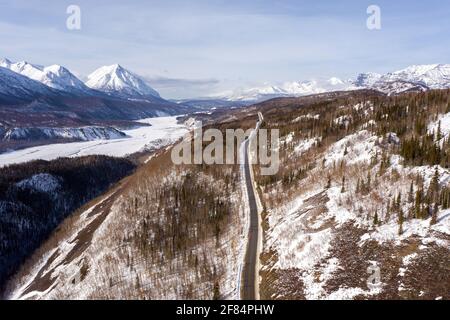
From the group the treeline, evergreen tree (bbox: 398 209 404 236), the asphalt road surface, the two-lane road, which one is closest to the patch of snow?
the treeline

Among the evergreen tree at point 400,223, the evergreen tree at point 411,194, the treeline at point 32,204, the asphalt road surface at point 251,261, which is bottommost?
the treeline at point 32,204

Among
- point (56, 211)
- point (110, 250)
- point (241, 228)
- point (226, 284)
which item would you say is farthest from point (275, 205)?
point (56, 211)

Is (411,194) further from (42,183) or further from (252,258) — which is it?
(42,183)

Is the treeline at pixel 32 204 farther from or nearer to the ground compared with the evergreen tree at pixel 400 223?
nearer to the ground

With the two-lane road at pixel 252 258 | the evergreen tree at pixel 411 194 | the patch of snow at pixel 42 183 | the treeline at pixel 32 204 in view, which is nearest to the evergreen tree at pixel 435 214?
the evergreen tree at pixel 411 194

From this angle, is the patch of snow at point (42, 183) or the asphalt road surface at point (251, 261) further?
the patch of snow at point (42, 183)

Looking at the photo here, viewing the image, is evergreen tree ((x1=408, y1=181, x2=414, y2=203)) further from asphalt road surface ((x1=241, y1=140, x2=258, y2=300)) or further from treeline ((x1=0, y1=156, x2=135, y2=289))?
treeline ((x1=0, y1=156, x2=135, y2=289))

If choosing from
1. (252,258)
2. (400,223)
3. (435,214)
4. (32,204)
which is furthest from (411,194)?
(32,204)

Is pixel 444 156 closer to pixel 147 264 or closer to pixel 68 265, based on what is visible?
pixel 147 264

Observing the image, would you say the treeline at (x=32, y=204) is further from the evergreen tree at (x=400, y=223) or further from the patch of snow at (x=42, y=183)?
the evergreen tree at (x=400, y=223)
